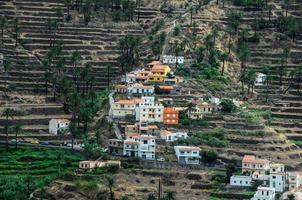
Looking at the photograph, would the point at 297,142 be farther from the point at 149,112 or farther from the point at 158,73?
the point at 158,73

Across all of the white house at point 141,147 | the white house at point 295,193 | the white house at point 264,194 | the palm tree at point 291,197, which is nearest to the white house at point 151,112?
the white house at point 141,147

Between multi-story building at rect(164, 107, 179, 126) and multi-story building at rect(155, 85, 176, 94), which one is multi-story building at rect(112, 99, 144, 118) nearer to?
multi-story building at rect(164, 107, 179, 126)

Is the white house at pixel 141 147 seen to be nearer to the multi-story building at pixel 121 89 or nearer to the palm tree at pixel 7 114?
the palm tree at pixel 7 114

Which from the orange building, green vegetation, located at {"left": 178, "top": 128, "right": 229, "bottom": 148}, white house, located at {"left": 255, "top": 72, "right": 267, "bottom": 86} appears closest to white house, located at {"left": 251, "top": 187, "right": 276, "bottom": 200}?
green vegetation, located at {"left": 178, "top": 128, "right": 229, "bottom": 148}

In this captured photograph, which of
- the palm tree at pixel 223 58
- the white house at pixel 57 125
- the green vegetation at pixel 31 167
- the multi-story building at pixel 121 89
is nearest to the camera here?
the green vegetation at pixel 31 167

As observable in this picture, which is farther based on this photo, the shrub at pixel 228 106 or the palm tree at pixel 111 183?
the shrub at pixel 228 106
